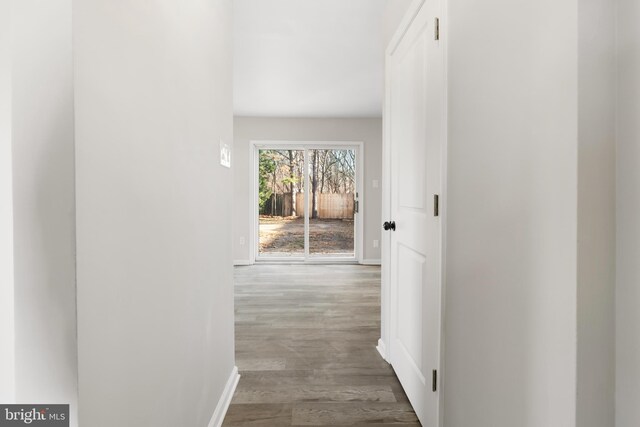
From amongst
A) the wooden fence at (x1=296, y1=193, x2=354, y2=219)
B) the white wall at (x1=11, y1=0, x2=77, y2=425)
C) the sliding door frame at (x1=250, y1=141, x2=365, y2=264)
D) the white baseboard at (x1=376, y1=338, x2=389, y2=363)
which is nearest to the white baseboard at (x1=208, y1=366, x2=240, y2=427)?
the white baseboard at (x1=376, y1=338, x2=389, y2=363)

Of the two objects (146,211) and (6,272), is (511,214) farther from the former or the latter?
(6,272)

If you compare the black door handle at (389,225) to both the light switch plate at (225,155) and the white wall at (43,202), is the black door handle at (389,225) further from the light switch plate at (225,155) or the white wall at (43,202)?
the white wall at (43,202)

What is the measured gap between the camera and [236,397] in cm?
192

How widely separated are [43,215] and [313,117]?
17.9 feet

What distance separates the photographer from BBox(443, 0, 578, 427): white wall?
81 centimetres

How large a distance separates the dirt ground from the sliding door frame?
0.09 meters

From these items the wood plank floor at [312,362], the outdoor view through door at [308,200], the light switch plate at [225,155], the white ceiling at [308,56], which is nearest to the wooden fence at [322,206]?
the outdoor view through door at [308,200]

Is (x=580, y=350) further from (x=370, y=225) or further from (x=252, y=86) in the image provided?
(x=370, y=225)

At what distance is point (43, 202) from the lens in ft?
2.05

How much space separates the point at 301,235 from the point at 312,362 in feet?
12.5

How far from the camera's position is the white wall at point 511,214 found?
0.81 metres

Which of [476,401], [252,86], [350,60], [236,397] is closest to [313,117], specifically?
[252,86]

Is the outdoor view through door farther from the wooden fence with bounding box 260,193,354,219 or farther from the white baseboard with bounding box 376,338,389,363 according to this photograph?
the white baseboard with bounding box 376,338,389,363

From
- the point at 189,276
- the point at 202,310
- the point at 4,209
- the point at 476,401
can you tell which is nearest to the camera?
the point at 4,209
